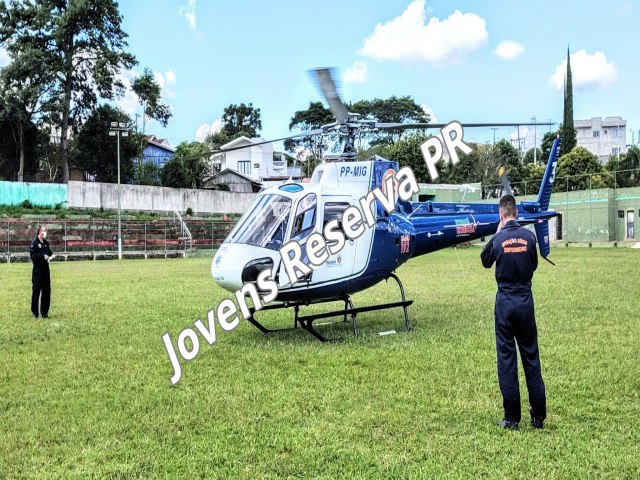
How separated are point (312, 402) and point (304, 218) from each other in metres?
3.67

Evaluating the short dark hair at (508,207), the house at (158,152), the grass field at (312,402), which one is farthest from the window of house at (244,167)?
the short dark hair at (508,207)

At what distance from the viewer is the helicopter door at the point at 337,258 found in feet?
32.1

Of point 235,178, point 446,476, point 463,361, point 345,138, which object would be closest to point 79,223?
point 235,178

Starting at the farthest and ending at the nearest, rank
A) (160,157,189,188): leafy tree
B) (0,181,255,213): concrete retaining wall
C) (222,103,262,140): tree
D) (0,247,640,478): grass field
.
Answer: (222,103,262,140): tree → (160,157,189,188): leafy tree → (0,181,255,213): concrete retaining wall → (0,247,640,478): grass field

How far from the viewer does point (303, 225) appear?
9.54 metres

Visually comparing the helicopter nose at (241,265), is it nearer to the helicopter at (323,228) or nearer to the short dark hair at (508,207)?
the helicopter at (323,228)

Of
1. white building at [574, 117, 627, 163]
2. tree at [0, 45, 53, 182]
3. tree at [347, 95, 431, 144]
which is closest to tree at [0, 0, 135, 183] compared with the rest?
tree at [0, 45, 53, 182]

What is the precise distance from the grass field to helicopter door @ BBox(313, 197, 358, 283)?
1.13 meters

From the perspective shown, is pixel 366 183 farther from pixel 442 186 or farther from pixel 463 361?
pixel 442 186

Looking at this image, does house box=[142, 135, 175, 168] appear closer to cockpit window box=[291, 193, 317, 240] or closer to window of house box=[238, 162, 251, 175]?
window of house box=[238, 162, 251, 175]

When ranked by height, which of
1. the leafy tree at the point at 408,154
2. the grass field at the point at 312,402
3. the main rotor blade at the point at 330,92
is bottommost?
the grass field at the point at 312,402

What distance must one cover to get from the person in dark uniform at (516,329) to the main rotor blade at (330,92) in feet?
11.5

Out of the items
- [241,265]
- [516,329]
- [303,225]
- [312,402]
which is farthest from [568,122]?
[312,402]

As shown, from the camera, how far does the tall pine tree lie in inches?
2638
